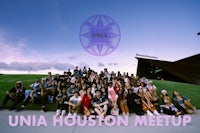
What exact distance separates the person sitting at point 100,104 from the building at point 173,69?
50.0 ft

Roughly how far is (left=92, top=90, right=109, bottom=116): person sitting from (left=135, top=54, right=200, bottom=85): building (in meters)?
15.2

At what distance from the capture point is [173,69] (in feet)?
71.1

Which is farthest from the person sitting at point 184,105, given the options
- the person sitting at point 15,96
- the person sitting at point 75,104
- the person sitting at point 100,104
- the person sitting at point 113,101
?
the person sitting at point 15,96

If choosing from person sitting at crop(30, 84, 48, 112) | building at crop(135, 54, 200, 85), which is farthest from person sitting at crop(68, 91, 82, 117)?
building at crop(135, 54, 200, 85)

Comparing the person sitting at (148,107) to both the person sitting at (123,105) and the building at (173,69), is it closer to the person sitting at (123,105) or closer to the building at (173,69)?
the person sitting at (123,105)

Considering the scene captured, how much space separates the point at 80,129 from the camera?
535 centimetres

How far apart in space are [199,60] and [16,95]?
20798mm

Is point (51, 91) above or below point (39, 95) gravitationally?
above

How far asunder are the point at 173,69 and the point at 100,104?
56.4 ft

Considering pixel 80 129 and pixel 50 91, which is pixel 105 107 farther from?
pixel 50 91

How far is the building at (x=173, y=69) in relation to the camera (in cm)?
2030

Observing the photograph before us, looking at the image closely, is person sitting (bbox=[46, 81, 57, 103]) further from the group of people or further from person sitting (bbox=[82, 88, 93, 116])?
person sitting (bbox=[82, 88, 93, 116])

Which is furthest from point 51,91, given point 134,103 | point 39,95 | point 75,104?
point 134,103

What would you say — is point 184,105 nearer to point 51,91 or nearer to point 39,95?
point 51,91
